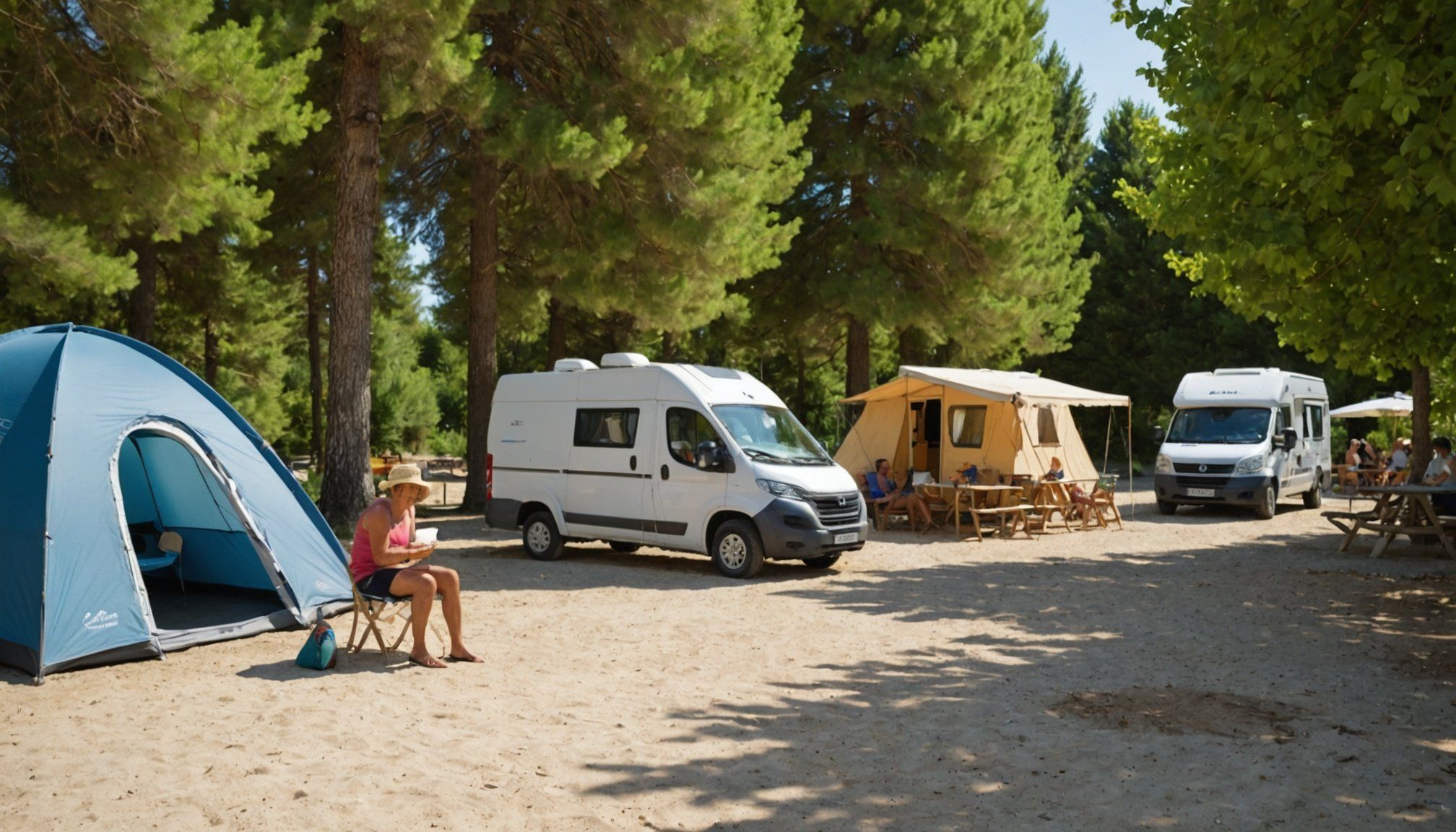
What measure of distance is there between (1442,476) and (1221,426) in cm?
500

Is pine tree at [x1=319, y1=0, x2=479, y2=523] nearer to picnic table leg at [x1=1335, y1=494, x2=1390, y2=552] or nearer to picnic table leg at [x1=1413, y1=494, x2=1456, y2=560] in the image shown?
picnic table leg at [x1=1335, y1=494, x2=1390, y2=552]

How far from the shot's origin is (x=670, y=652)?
309 inches

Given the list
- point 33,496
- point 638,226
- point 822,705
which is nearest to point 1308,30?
point 822,705

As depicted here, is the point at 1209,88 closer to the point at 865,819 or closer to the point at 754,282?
the point at 865,819

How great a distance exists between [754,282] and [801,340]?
5.51 feet

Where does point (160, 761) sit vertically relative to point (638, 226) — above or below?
below

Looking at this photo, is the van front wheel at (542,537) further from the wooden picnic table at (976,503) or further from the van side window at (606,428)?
the wooden picnic table at (976,503)

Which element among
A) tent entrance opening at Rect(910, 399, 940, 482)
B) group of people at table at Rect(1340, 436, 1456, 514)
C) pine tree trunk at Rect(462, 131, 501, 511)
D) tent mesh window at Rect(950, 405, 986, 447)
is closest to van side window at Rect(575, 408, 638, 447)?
pine tree trunk at Rect(462, 131, 501, 511)

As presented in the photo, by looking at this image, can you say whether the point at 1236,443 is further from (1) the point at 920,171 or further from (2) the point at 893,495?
(1) the point at 920,171

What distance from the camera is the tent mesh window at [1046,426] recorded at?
58.9 feet

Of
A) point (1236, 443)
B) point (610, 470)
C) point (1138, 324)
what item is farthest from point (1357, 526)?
point (1138, 324)

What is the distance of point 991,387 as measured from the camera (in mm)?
16016

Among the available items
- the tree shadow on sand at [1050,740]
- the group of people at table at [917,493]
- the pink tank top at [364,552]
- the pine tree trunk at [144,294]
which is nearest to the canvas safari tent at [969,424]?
the group of people at table at [917,493]

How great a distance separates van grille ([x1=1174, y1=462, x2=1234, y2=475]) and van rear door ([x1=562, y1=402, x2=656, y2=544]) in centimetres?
1040
